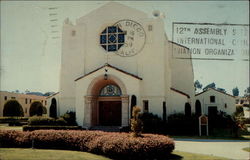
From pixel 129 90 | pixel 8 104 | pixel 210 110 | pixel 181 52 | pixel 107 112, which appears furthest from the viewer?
pixel 8 104

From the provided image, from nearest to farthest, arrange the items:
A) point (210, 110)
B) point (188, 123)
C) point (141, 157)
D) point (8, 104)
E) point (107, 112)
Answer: point (141, 157)
point (188, 123)
point (107, 112)
point (210, 110)
point (8, 104)

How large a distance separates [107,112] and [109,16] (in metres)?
10.6

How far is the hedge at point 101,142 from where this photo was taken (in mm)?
12383

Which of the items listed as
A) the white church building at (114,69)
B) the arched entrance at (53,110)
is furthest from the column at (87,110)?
the arched entrance at (53,110)

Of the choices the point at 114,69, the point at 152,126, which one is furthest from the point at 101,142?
the point at 114,69

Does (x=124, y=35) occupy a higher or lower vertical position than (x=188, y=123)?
higher

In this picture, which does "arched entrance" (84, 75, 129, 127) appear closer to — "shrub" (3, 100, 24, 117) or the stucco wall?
Answer: the stucco wall

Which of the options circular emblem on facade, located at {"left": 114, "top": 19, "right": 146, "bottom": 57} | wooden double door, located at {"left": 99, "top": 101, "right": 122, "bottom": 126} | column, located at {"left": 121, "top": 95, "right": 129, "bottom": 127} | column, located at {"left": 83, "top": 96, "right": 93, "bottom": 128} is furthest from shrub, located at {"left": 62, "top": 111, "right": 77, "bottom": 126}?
circular emblem on facade, located at {"left": 114, "top": 19, "right": 146, "bottom": 57}

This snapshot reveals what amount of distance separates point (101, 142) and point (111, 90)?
14.6 m

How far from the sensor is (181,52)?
34844mm

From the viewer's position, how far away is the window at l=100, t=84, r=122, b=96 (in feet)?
91.8

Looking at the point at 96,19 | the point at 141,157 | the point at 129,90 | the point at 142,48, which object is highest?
the point at 96,19

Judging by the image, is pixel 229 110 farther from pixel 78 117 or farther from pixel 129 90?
pixel 78 117

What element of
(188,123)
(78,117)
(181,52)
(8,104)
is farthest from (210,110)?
(8,104)
